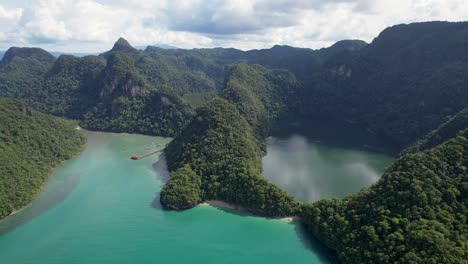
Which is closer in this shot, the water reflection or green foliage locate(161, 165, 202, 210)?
green foliage locate(161, 165, 202, 210)

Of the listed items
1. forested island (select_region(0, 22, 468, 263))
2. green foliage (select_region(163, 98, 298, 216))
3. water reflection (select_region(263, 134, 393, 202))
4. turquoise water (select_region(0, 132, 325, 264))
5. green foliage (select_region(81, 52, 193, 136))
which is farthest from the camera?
green foliage (select_region(81, 52, 193, 136))

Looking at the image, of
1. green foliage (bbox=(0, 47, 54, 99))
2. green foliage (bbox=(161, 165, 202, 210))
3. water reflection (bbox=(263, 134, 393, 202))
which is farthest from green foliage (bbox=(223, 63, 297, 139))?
green foliage (bbox=(0, 47, 54, 99))

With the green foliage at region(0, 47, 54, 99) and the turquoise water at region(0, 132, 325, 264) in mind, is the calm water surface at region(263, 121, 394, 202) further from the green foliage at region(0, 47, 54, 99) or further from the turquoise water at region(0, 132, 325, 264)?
the green foliage at region(0, 47, 54, 99)

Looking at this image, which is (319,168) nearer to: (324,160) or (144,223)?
(324,160)

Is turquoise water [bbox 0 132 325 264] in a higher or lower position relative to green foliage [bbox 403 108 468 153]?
lower

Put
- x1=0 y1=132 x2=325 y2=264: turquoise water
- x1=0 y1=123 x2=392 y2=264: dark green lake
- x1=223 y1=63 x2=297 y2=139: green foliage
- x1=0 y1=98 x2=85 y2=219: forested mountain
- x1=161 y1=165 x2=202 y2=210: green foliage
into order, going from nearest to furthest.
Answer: x1=0 y1=132 x2=325 y2=264: turquoise water < x1=0 y1=123 x2=392 y2=264: dark green lake < x1=161 y1=165 x2=202 y2=210: green foliage < x1=0 y1=98 x2=85 y2=219: forested mountain < x1=223 y1=63 x2=297 y2=139: green foliage

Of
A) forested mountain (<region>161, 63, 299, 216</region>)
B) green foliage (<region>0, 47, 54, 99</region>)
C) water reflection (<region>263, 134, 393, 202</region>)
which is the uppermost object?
green foliage (<region>0, 47, 54, 99</region>)

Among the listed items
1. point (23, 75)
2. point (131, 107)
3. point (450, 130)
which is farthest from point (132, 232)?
point (23, 75)

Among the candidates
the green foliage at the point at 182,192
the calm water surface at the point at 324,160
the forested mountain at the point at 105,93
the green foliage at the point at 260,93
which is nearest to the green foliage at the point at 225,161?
the green foliage at the point at 182,192
